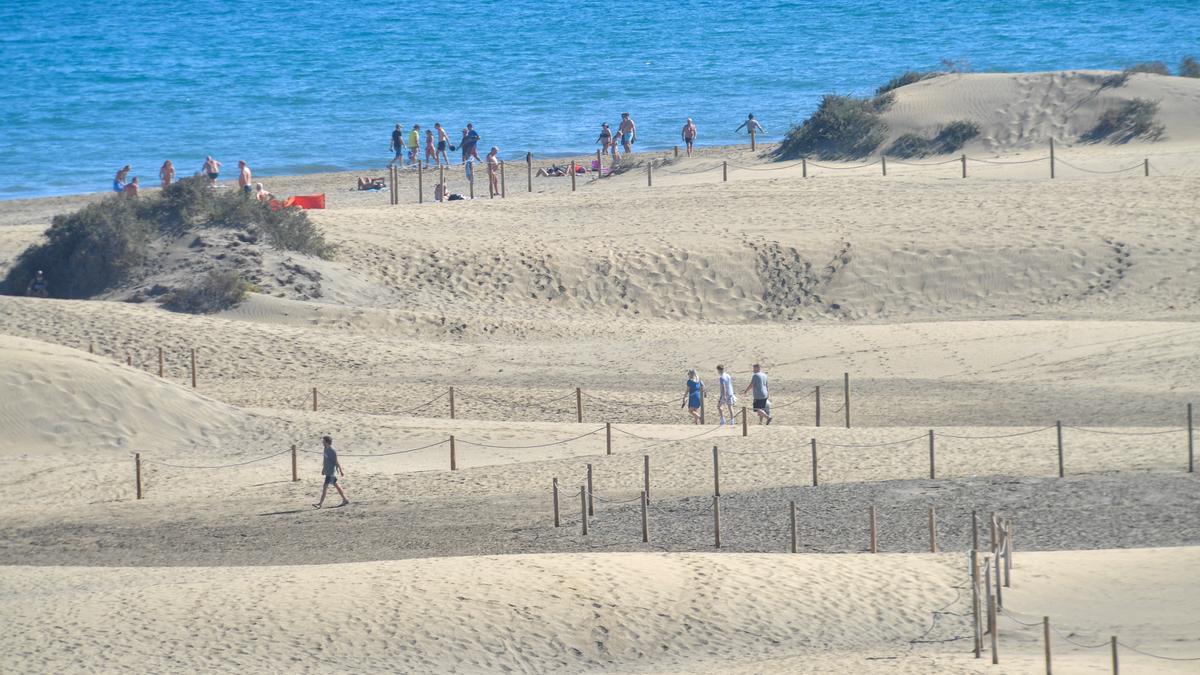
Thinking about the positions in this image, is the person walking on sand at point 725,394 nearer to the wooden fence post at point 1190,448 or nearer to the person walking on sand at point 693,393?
the person walking on sand at point 693,393

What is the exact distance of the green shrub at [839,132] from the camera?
40181 millimetres

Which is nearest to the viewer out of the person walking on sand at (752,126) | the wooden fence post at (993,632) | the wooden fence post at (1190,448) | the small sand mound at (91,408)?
the wooden fence post at (993,632)

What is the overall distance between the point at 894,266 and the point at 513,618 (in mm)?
17662

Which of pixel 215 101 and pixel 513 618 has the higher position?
pixel 215 101

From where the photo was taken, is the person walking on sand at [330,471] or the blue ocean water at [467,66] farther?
the blue ocean water at [467,66]

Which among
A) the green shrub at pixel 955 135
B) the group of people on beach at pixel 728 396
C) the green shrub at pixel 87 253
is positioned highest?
the green shrub at pixel 955 135

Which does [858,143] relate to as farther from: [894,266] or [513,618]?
[513,618]

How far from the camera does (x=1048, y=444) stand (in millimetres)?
20969

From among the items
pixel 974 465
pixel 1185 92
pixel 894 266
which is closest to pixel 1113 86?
pixel 1185 92

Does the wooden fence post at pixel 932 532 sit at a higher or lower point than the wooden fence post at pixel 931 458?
lower

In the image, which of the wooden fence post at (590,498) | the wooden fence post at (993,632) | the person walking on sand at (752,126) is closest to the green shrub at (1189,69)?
the person walking on sand at (752,126)

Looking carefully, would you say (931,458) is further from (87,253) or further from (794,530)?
(87,253)

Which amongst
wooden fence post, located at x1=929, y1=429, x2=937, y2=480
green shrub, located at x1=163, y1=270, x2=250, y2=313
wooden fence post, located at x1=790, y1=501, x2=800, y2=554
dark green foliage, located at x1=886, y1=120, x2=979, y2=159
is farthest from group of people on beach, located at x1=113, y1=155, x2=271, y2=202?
wooden fence post, located at x1=790, y1=501, x2=800, y2=554

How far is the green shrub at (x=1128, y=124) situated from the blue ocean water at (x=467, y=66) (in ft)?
50.1
